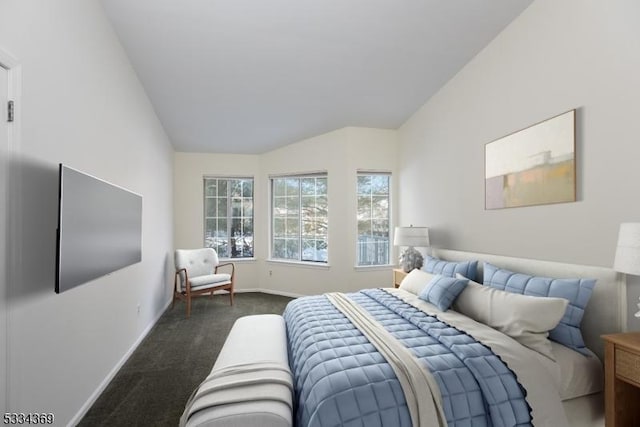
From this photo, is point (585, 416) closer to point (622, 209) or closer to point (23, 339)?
point (622, 209)

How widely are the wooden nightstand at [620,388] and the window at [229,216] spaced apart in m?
5.12

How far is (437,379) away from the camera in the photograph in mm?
1571

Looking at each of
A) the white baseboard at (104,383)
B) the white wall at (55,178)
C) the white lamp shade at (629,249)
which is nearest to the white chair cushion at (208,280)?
the white baseboard at (104,383)

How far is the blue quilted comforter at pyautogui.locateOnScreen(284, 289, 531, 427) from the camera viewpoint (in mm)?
1444

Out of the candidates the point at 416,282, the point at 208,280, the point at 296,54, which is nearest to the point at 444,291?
the point at 416,282

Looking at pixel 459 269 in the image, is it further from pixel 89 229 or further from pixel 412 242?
pixel 89 229

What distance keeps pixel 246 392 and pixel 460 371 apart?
110 cm

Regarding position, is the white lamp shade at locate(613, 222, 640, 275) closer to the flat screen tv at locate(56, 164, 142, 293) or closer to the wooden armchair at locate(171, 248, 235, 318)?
the flat screen tv at locate(56, 164, 142, 293)

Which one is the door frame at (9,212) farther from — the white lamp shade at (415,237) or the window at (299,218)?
the window at (299,218)

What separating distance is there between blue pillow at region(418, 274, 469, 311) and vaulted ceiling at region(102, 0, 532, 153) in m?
2.27

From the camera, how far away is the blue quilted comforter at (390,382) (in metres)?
1.44

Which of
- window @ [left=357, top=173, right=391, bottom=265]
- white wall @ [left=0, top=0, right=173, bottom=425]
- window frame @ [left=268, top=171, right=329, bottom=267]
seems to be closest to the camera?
white wall @ [left=0, top=0, right=173, bottom=425]

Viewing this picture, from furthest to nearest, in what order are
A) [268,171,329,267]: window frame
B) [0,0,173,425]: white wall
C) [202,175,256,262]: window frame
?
[202,175,256,262]: window frame
[268,171,329,267]: window frame
[0,0,173,425]: white wall

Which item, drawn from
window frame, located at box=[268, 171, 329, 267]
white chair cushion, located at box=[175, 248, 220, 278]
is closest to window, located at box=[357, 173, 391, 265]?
window frame, located at box=[268, 171, 329, 267]
